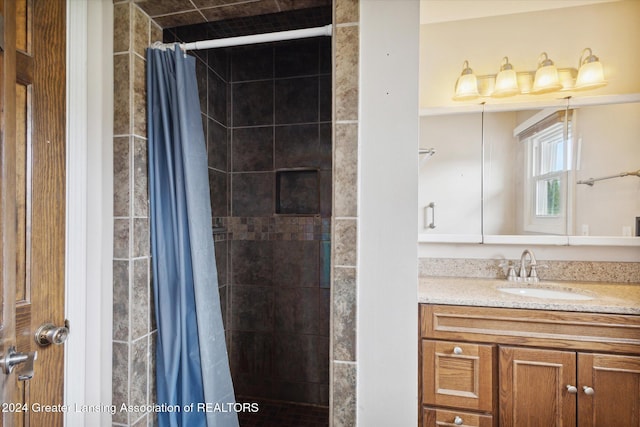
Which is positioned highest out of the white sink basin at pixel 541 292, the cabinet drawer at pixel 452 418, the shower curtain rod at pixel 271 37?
the shower curtain rod at pixel 271 37

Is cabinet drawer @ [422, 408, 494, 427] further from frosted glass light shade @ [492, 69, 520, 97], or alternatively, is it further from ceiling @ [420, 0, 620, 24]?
ceiling @ [420, 0, 620, 24]

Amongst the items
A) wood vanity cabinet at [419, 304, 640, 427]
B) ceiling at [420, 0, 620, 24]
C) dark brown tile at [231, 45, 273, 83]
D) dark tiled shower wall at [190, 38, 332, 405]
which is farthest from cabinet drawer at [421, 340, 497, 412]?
dark brown tile at [231, 45, 273, 83]

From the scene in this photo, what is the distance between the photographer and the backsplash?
173cm

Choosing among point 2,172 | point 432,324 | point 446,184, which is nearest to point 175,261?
point 2,172

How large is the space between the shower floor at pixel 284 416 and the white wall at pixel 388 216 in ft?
3.99

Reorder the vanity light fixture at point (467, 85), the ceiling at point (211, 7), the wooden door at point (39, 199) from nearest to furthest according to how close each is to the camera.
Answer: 1. the wooden door at point (39, 199)
2. the ceiling at point (211, 7)
3. the vanity light fixture at point (467, 85)

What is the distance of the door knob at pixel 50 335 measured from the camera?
101cm

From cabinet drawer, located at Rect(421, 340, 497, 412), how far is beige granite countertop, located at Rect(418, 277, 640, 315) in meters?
0.20

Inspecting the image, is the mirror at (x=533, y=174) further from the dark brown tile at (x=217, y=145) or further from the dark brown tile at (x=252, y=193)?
the dark brown tile at (x=217, y=145)

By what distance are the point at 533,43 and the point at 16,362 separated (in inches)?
104

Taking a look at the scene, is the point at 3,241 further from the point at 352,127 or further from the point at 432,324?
the point at 432,324

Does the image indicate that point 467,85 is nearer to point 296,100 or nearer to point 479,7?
point 479,7

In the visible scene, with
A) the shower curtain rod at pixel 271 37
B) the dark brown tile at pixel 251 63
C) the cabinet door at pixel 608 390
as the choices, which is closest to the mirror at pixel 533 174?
the cabinet door at pixel 608 390

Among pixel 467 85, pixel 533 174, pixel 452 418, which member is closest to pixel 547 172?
pixel 533 174
